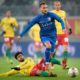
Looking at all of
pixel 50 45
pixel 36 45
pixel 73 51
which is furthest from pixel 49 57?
pixel 73 51

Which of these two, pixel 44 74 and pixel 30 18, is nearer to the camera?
pixel 44 74

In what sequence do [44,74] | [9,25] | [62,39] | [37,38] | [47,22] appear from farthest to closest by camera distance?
[37,38], [9,25], [62,39], [47,22], [44,74]

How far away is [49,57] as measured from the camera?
14.5m

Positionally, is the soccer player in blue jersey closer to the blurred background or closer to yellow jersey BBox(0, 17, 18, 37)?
yellow jersey BBox(0, 17, 18, 37)

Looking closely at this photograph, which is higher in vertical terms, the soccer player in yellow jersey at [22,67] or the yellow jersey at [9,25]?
the yellow jersey at [9,25]

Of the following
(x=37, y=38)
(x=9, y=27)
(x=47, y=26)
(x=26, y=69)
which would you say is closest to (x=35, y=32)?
(x=37, y=38)

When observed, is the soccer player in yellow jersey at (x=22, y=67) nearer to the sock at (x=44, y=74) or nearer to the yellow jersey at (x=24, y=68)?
the yellow jersey at (x=24, y=68)

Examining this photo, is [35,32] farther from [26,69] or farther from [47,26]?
[26,69]

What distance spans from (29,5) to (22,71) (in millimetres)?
15199

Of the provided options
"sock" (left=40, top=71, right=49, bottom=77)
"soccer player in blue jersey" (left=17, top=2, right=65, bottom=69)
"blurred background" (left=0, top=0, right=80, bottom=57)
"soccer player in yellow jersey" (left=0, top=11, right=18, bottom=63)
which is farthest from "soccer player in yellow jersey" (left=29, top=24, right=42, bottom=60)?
"sock" (left=40, top=71, right=49, bottom=77)

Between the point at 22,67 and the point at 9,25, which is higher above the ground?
the point at 9,25

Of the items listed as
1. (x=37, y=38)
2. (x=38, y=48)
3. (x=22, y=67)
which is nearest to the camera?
(x=22, y=67)

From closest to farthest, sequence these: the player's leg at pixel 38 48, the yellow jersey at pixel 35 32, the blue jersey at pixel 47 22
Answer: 1. the blue jersey at pixel 47 22
2. the player's leg at pixel 38 48
3. the yellow jersey at pixel 35 32

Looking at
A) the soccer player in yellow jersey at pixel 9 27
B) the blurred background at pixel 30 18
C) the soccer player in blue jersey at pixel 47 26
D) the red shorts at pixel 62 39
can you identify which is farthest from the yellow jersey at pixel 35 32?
the soccer player in blue jersey at pixel 47 26
